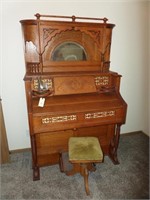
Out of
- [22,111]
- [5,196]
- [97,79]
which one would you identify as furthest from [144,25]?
[5,196]

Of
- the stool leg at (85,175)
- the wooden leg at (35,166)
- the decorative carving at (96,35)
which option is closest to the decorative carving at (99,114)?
the stool leg at (85,175)

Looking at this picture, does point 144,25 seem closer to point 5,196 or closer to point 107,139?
point 107,139

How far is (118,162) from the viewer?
2234 mm

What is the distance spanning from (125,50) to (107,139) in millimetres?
1330

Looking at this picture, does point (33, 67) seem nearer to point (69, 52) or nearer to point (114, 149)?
point (69, 52)

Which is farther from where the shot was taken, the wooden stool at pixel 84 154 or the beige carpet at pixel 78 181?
the beige carpet at pixel 78 181

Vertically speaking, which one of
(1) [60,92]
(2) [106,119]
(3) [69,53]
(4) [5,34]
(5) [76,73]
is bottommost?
(2) [106,119]

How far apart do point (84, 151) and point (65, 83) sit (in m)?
0.80

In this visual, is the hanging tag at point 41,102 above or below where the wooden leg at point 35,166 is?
above

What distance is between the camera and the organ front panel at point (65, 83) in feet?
5.69

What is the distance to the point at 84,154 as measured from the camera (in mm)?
1648

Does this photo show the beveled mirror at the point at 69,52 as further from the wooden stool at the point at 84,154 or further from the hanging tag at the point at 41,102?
the wooden stool at the point at 84,154

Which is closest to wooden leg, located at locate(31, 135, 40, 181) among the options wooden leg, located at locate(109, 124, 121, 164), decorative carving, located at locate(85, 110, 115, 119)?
decorative carving, located at locate(85, 110, 115, 119)

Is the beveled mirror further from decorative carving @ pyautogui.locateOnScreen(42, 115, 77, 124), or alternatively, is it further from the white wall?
decorative carving @ pyautogui.locateOnScreen(42, 115, 77, 124)
